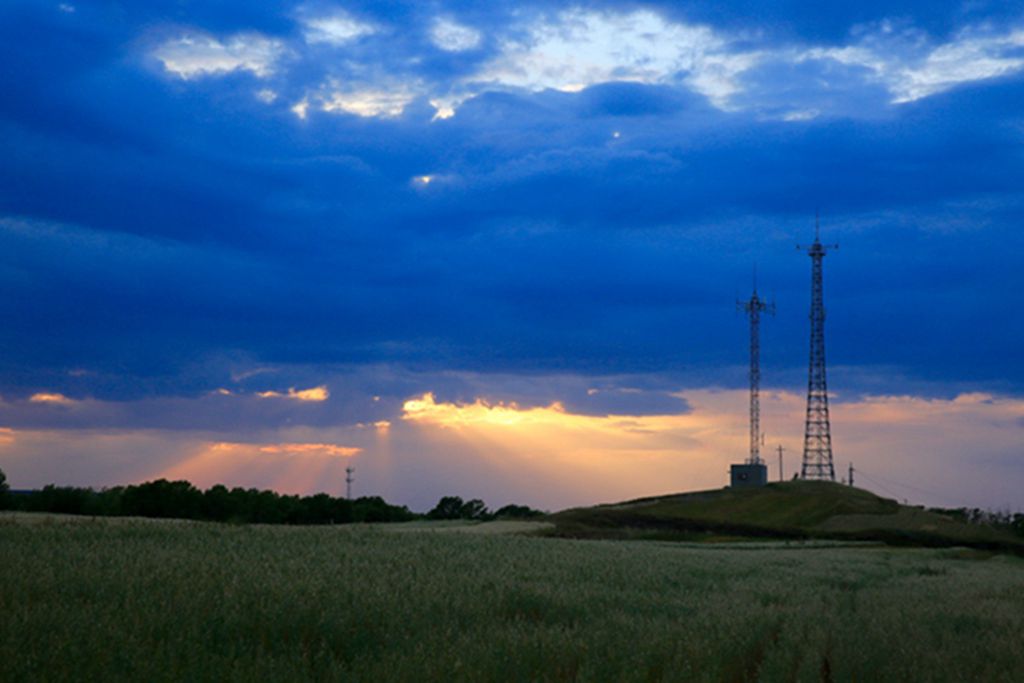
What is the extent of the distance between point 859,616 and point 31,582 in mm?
11218

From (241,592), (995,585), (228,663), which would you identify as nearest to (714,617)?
(241,592)

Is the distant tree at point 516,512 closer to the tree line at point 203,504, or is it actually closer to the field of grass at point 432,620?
the tree line at point 203,504

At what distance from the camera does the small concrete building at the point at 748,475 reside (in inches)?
3174

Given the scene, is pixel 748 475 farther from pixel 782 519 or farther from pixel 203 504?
pixel 203 504

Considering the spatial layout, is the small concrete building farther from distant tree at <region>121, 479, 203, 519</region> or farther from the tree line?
distant tree at <region>121, 479, 203, 519</region>

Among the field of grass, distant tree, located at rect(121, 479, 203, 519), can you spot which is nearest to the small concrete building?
distant tree, located at rect(121, 479, 203, 519)

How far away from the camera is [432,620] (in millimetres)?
11617

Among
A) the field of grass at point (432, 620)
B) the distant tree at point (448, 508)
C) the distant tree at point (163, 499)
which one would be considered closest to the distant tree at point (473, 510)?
the distant tree at point (448, 508)

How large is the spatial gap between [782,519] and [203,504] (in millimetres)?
37287

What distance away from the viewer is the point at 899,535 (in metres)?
55.8

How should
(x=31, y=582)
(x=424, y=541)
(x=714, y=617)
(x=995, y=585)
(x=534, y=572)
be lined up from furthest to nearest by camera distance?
1. (x=424, y=541)
2. (x=995, y=585)
3. (x=534, y=572)
4. (x=714, y=617)
5. (x=31, y=582)

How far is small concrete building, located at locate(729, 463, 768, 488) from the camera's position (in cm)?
8062

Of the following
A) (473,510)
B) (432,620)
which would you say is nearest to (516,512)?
(473,510)

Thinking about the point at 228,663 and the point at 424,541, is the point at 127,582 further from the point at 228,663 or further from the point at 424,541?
the point at 424,541
